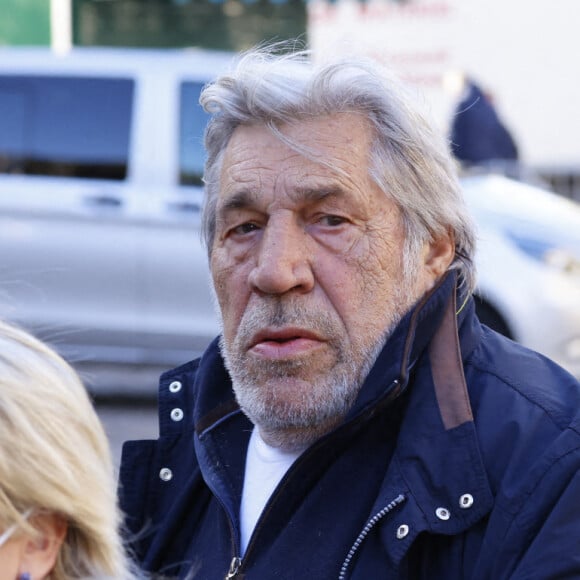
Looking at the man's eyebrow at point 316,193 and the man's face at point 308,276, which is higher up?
the man's eyebrow at point 316,193

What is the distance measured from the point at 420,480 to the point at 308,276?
1.60 ft

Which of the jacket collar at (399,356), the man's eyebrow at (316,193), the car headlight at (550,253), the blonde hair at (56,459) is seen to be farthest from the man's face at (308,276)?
the car headlight at (550,253)

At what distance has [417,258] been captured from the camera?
240cm

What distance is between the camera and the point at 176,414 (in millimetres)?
2596

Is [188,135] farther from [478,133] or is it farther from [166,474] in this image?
[478,133]

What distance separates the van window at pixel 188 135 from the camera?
6.77 meters

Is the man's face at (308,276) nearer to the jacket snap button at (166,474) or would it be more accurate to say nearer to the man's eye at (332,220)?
the man's eye at (332,220)

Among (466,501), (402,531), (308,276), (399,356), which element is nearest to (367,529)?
(402,531)

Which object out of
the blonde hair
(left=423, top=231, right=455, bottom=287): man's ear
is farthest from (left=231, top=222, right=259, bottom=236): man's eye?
the blonde hair

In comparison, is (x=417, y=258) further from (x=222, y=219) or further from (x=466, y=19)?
(x=466, y=19)

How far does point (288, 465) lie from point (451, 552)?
43cm

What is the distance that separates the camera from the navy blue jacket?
1941 millimetres

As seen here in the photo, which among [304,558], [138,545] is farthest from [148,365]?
[304,558]

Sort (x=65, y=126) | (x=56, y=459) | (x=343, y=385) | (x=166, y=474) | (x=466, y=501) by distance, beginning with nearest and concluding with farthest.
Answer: (x=56, y=459)
(x=466, y=501)
(x=343, y=385)
(x=166, y=474)
(x=65, y=126)
